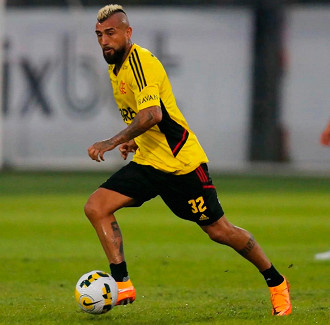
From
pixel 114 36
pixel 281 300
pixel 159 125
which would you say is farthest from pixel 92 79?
pixel 281 300

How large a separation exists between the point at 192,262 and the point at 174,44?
1925cm

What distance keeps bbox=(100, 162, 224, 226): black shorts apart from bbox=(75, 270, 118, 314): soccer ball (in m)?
0.74

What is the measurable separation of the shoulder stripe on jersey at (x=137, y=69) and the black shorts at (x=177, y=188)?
0.72 metres

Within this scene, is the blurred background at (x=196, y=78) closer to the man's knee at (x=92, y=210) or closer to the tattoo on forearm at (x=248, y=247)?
the tattoo on forearm at (x=248, y=247)

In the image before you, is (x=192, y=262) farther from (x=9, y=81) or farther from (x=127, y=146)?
(x=9, y=81)

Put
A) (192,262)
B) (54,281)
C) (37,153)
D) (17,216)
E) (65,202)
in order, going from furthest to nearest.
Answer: (37,153) → (65,202) → (17,216) → (192,262) → (54,281)

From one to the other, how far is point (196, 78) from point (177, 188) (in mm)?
22965

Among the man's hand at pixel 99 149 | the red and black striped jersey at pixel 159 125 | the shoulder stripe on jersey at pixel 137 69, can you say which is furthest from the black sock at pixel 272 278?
the shoulder stripe on jersey at pixel 137 69

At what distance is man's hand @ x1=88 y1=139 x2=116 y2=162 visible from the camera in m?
7.36

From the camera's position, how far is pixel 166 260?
1193 centimetres

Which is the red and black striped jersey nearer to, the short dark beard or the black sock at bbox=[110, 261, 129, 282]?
the short dark beard

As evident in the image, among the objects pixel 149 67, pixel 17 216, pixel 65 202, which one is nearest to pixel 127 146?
pixel 149 67

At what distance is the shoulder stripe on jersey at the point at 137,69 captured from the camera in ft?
25.2

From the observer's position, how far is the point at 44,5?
1219 inches
